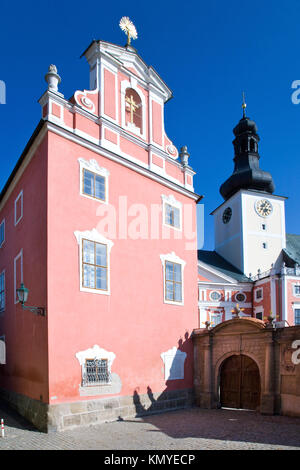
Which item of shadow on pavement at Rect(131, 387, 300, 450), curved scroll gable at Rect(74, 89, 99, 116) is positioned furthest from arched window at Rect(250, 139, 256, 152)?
shadow on pavement at Rect(131, 387, 300, 450)

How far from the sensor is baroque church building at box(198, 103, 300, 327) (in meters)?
34.0

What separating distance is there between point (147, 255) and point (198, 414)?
6002 mm

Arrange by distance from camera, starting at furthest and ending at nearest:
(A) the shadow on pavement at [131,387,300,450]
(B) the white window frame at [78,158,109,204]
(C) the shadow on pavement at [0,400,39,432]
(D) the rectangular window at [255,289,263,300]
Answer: (D) the rectangular window at [255,289,263,300], (B) the white window frame at [78,158,109,204], (C) the shadow on pavement at [0,400,39,432], (A) the shadow on pavement at [131,387,300,450]

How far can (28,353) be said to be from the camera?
13820mm

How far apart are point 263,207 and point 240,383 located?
27.2m

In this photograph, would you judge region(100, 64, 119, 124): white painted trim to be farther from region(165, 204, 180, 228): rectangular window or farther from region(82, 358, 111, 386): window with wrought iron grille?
region(82, 358, 111, 386): window with wrought iron grille

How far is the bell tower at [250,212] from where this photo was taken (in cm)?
3959

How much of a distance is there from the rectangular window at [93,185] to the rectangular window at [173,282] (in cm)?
423

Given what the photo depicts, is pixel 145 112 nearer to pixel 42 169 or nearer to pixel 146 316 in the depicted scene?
pixel 42 169

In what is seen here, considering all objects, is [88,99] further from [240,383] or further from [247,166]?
[247,166]

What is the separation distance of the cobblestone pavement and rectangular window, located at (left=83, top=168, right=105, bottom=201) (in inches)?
290

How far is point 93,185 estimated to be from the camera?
47.8ft

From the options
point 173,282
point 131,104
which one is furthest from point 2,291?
point 131,104
